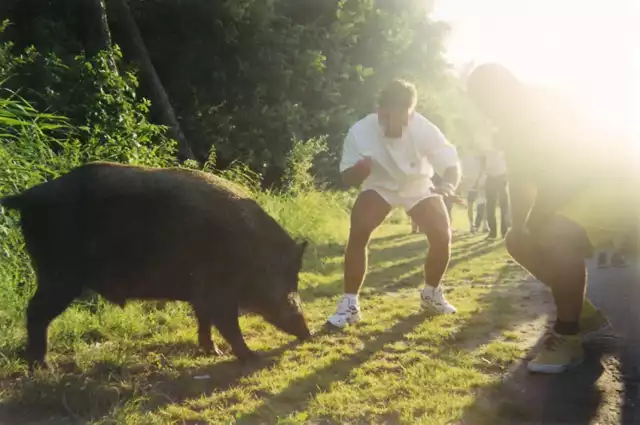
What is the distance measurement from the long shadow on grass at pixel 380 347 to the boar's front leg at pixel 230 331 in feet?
1.60

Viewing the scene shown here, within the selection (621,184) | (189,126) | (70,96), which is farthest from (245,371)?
(189,126)

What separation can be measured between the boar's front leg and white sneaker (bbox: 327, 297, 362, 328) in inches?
37.2

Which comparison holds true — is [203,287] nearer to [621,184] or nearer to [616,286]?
[621,184]

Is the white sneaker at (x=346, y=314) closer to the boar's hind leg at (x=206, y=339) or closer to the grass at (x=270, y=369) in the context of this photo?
the grass at (x=270, y=369)

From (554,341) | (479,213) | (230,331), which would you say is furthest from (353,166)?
(479,213)

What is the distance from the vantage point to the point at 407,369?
3756 mm

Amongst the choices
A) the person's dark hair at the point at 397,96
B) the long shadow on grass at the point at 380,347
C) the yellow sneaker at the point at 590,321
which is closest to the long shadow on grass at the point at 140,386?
the long shadow on grass at the point at 380,347

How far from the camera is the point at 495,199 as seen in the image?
11352 mm

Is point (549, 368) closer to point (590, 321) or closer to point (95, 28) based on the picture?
point (590, 321)

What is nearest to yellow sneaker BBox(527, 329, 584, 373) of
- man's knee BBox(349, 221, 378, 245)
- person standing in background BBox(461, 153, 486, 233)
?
man's knee BBox(349, 221, 378, 245)

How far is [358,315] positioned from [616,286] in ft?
8.59

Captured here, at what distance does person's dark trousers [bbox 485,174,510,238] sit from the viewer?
11.2 meters

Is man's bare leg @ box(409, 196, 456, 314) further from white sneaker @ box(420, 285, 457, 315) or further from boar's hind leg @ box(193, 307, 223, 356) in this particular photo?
boar's hind leg @ box(193, 307, 223, 356)

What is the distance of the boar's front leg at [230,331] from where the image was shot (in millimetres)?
3967
